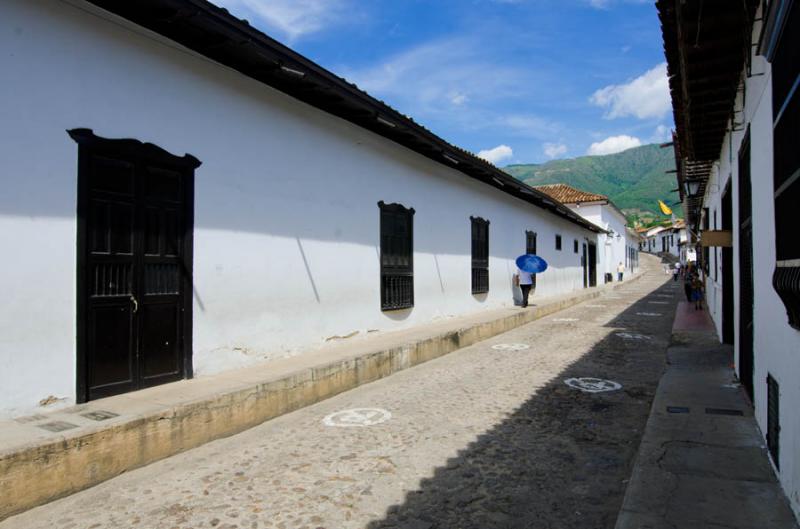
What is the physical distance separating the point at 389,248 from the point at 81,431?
6.08 metres

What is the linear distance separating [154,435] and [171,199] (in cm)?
241

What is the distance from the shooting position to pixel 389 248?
9195mm

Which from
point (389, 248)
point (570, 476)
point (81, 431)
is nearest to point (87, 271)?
point (81, 431)

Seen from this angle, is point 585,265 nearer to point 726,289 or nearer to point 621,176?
point 726,289

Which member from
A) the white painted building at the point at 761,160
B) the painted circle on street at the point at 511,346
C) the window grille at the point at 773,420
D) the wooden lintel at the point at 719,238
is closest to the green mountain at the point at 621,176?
the painted circle on street at the point at 511,346

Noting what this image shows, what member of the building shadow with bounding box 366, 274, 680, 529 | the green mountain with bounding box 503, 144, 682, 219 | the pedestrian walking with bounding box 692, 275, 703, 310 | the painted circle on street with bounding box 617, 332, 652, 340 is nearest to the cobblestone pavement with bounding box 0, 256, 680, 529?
the building shadow with bounding box 366, 274, 680, 529

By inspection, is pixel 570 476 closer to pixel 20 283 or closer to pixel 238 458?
pixel 238 458

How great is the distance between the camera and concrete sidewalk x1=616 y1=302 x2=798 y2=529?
2.76 m

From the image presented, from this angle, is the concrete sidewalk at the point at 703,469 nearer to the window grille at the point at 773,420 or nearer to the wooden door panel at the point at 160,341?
the window grille at the point at 773,420

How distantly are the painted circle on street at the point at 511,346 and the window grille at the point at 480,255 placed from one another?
9.10 feet

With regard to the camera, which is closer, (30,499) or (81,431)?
(30,499)

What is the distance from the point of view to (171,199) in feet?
17.6

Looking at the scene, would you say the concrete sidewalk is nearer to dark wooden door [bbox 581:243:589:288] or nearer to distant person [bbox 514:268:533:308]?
distant person [bbox 514:268:533:308]

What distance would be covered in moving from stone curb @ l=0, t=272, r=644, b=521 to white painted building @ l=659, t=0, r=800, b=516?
13.9ft
